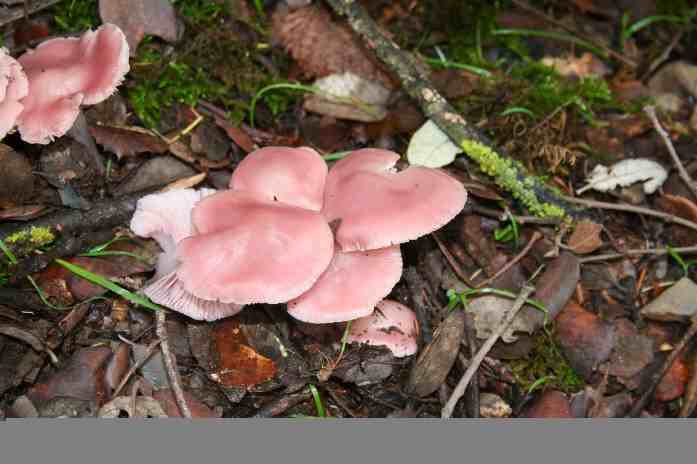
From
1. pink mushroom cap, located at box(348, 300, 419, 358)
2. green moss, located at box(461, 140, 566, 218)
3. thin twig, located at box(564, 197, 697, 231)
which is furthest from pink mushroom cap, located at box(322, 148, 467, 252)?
thin twig, located at box(564, 197, 697, 231)

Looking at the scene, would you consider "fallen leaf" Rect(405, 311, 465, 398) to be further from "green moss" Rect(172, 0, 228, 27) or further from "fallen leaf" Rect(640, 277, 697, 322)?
"green moss" Rect(172, 0, 228, 27)

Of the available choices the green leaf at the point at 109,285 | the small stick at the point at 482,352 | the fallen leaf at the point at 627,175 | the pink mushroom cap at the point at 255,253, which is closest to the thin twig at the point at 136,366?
the green leaf at the point at 109,285

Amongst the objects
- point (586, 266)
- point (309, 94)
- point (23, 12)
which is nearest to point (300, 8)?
point (309, 94)

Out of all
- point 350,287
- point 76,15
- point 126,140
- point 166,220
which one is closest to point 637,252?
point 350,287

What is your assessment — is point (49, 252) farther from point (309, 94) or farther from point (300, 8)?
point (300, 8)

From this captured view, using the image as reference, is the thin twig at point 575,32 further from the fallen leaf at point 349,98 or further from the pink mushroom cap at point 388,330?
the pink mushroom cap at point 388,330

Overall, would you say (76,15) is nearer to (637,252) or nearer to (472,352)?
(472,352)
